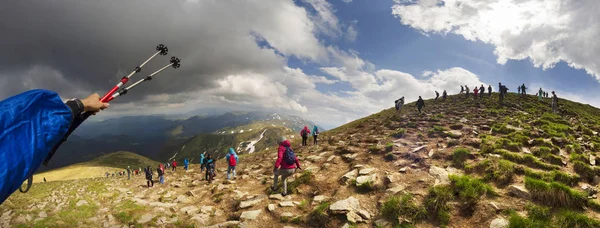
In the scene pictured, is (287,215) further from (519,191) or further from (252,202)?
(519,191)

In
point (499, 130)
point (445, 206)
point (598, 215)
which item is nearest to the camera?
point (598, 215)

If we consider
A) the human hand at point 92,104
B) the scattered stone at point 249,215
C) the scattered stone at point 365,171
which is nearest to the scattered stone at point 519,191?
the scattered stone at point 365,171

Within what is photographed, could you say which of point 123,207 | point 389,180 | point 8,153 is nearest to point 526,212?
point 389,180

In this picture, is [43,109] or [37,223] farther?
[37,223]

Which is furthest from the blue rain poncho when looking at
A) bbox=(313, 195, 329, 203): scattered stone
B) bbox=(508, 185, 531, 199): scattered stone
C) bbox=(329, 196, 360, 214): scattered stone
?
bbox=(508, 185, 531, 199): scattered stone

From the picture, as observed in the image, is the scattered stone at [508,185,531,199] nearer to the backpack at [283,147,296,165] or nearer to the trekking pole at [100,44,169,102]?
the backpack at [283,147,296,165]

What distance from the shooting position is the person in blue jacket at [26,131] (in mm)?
2436

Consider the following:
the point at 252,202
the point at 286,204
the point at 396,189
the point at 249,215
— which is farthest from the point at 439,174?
the point at 252,202

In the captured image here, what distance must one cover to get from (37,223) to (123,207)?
3840 millimetres

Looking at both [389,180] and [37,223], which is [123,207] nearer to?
[37,223]

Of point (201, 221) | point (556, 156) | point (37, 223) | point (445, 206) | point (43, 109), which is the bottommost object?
point (37, 223)

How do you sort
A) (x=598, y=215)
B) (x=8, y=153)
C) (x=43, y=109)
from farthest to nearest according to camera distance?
(x=598, y=215) → (x=43, y=109) → (x=8, y=153)

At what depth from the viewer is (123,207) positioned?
15797 millimetres

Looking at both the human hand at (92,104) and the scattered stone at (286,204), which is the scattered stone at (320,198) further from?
the human hand at (92,104)
